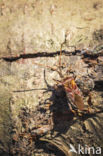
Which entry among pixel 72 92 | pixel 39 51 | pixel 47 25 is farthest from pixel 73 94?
pixel 47 25

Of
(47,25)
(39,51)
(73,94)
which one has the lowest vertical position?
(73,94)

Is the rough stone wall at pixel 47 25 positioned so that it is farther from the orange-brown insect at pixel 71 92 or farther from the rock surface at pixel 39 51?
the orange-brown insect at pixel 71 92

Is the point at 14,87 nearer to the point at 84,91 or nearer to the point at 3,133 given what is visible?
the point at 3,133

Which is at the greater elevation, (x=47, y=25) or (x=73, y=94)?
(x=47, y=25)

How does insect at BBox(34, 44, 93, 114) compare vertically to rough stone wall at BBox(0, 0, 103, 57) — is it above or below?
below

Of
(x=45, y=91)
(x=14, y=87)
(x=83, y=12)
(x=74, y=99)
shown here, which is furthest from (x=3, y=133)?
(x=83, y=12)

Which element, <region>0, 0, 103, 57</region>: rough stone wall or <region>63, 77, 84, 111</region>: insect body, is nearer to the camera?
<region>63, 77, 84, 111</region>: insect body

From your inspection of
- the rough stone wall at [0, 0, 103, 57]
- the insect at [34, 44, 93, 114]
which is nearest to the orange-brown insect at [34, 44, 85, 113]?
the insect at [34, 44, 93, 114]

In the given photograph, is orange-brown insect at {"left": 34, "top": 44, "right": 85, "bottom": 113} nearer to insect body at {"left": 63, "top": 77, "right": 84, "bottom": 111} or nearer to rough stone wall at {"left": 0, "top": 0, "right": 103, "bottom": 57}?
insect body at {"left": 63, "top": 77, "right": 84, "bottom": 111}

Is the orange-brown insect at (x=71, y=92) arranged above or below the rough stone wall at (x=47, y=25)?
below

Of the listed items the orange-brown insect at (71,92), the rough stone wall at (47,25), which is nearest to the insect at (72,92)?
the orange-brown insect at (71,92)

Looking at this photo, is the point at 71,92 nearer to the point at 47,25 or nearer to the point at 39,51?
the point at 39,51
